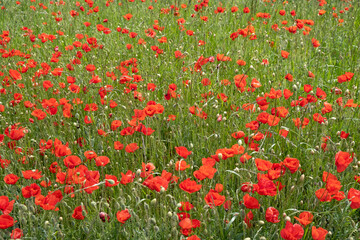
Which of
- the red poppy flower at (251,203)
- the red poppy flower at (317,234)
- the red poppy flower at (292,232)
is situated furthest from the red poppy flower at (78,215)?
the red poppy flower at (317,234)

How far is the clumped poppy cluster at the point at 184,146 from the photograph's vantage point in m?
1.67

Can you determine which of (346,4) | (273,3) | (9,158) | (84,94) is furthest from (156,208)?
(346,4)

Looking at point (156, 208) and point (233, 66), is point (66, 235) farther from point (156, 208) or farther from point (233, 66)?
point (233, 66)

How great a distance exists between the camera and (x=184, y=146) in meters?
2.57

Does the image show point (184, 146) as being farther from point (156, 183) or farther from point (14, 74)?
point (14, 74)

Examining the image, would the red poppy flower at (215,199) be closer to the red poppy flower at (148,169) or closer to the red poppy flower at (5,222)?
the red poppy flower at (148,169)

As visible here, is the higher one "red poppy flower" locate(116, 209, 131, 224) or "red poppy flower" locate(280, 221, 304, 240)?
"red poppy flower" locate(280, 221, 304, 240)

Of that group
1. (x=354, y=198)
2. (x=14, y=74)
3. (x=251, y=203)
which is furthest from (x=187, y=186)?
(x=14, y=74)

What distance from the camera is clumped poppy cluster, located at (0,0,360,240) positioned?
167cm

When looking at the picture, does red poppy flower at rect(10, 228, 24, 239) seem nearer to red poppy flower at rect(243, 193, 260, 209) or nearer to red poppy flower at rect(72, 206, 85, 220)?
red poppy flower at rect(72, 206, 85, 220)

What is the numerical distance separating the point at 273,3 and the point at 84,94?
3895mm

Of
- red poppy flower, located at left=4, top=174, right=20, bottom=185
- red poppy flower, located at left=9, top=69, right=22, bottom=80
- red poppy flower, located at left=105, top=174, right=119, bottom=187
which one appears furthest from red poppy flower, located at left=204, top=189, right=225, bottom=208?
red poppy flower, located at left=9, top=69, right=22, bottom=80

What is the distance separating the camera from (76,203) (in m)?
1.94

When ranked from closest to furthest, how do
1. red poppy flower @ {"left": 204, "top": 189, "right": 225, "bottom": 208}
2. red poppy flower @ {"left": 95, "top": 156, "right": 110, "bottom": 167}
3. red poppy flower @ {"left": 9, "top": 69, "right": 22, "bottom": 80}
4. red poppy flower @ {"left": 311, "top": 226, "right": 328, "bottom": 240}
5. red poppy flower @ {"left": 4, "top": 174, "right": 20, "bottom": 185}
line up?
1. red poppy flower @ {"left": 311, "top": 226, "right": 328, "bottom": 240}
2. red poppy flower @ {"left": 204, "top": 189, "right": 225, "bottom": 208}
3. red poppy flower @ {"left": 4, "top": 174, "right": 20, "bottom": 185}
4. red poppy flower @ {"left": 95, "top": 156, "right": 110, "bottom": 167}
5. red poppy flower @ {"left": 9, "top": 69, "right": 22, "bottom": 80}
